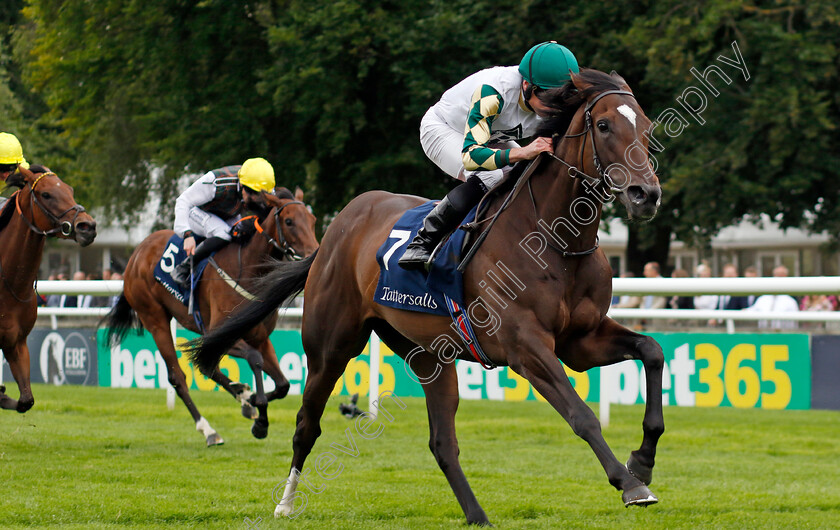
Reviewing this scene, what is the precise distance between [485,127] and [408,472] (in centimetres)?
258

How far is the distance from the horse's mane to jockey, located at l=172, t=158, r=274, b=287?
375 cm

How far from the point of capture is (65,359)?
38.0ft

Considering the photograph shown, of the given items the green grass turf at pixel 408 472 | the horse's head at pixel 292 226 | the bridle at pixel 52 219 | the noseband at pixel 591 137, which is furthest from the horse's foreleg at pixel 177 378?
the noseband at pixel 591 137

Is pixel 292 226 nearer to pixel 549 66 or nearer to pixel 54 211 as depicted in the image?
pixel 54 211

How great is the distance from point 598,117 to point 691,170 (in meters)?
10.9

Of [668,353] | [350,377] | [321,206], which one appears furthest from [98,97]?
[668,353]

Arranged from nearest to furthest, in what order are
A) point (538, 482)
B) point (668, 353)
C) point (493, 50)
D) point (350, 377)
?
point (538, 482), point (668, 353), point (350, 377), point (493, 50)

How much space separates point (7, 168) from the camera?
6715mm

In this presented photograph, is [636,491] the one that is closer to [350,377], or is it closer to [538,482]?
[538,482]

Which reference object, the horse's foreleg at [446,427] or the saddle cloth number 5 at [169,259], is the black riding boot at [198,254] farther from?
the horse's foreleg at [446,427]

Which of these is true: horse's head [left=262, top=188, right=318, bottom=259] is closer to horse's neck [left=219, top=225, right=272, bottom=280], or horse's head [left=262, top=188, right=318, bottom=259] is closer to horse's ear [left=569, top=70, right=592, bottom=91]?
horse's neck [left=219, top=225, right=272, bottom=280]

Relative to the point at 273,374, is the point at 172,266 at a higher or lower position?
higher

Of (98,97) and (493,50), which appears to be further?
(98,97)

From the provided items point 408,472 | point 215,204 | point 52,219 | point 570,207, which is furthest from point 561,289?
point 215,204
